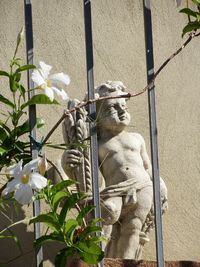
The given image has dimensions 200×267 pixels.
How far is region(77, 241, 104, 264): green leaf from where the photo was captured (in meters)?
2.21

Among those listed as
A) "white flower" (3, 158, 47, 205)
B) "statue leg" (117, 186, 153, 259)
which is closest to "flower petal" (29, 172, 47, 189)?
"white flower" (3, 158, 47, 205)

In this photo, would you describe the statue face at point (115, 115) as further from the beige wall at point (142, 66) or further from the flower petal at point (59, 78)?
the flower petal at point (59, 78)

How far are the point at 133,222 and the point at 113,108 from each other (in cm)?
49

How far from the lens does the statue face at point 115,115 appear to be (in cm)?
444

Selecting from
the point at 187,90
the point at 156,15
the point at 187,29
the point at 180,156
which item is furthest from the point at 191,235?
the point at 187,29

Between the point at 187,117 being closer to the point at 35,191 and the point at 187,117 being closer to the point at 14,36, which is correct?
the point at 14,36

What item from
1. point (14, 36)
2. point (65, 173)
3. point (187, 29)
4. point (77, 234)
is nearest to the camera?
point (77, 234)

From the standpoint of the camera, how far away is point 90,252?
2227 mm

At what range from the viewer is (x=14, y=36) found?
5270 millimetres

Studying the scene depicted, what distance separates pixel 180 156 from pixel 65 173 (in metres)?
1.04

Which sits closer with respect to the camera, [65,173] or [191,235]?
[65,173]

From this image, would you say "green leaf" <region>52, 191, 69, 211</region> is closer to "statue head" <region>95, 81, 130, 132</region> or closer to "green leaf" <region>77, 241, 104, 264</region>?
"green leaf" <region>77, 241, 104, 264</region>

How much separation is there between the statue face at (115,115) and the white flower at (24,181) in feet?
7.29

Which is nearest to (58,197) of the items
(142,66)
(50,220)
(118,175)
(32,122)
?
(50,220)
